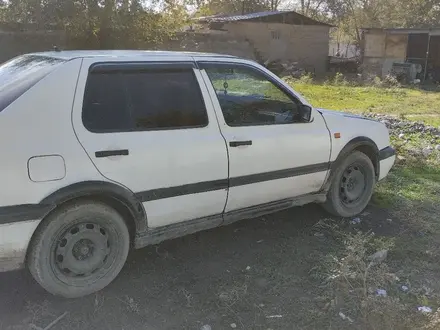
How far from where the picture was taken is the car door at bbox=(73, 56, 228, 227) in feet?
10.7

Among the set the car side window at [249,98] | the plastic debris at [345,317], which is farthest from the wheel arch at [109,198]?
the plastic debris at [345,317]

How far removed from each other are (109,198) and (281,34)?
82.4ft

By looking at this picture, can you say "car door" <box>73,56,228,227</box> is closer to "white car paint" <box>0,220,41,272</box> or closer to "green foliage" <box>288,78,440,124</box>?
"white car paint" <box>0,220,41,272</box>

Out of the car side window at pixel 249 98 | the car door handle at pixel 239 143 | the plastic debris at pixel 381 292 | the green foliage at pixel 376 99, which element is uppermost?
the car side window at pixel 249 98

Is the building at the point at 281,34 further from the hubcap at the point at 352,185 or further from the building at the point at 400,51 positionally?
the hubcap at the point at 352,185

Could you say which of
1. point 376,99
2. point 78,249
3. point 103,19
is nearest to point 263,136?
point 78,249

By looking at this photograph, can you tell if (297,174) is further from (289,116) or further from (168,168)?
(168,168)

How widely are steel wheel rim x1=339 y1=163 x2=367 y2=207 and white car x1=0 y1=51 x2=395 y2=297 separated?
0.50 meters

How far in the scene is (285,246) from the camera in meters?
4.40

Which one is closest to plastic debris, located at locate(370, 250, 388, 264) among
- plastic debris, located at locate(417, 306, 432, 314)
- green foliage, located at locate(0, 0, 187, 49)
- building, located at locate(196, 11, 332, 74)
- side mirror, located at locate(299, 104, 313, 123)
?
plastic debris, located at locate(417, 306, 432, 314)

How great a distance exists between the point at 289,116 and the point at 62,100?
2.08 meters

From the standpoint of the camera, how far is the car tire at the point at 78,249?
3.14 metres

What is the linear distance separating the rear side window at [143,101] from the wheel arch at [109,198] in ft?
1.30

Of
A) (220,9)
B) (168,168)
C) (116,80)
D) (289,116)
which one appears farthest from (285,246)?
(220,9)
